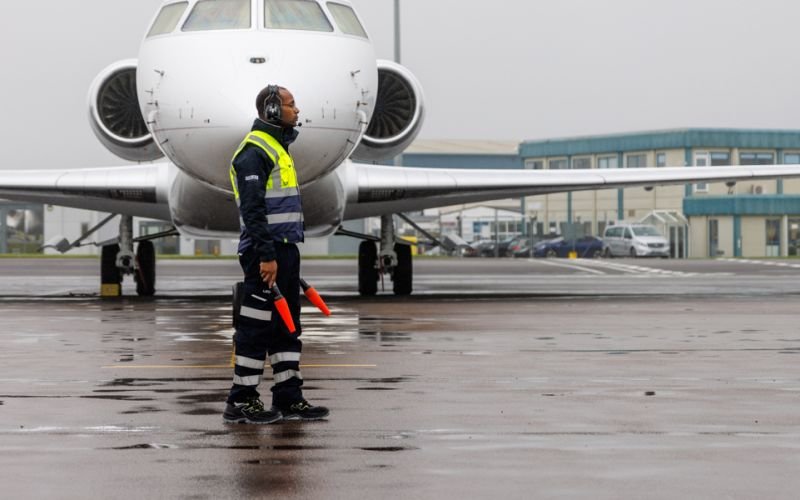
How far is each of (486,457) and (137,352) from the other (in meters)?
6.09

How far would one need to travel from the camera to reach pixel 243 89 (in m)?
14.5

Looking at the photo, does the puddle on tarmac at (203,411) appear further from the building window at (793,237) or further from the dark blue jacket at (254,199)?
the building window at (793,237)

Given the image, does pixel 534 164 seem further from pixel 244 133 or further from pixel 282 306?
pixel 282 306

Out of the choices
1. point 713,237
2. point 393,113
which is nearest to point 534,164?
point 713,237

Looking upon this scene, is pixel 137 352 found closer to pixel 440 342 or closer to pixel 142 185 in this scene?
pixel 440 342

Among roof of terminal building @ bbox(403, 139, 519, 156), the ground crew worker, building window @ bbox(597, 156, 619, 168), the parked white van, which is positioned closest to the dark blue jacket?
the ground crew worker

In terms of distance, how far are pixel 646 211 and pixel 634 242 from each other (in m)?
21.0

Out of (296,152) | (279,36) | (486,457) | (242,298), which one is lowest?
(486,457)

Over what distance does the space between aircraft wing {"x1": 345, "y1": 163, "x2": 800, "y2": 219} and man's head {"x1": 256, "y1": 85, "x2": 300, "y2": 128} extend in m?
10.8

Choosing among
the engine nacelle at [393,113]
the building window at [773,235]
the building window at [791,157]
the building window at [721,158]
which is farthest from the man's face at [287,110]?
the building window at [791,157]

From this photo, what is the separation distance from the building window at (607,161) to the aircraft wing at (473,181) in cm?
6469

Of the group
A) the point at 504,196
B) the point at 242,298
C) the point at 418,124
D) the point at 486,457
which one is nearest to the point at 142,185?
the point at 418,124

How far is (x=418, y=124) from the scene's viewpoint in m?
19.9

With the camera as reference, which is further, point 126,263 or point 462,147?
point 462,147
